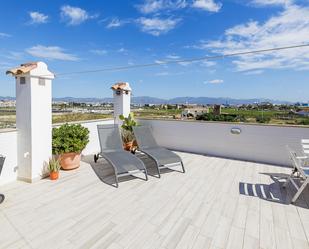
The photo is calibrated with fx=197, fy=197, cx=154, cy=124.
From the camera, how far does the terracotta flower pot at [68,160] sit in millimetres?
4539

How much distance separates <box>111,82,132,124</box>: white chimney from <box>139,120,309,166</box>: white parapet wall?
86 centimetres

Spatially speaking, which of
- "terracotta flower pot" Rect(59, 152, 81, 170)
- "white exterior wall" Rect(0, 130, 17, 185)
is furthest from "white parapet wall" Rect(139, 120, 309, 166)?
"white exterior wall" Rect(0, 130, 17, 185)

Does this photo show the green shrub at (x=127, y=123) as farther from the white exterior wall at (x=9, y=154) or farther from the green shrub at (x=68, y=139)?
the white exterior wall at (x=9, y=154)

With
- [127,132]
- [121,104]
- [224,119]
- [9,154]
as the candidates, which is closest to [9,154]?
[9,154]

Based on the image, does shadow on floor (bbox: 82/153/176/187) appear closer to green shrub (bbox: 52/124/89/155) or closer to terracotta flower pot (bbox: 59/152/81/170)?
terracotta flower pot (bbox: 59/152/81/170)

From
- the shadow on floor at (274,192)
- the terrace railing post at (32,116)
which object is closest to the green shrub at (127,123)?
the terrace railing post at (32,116)

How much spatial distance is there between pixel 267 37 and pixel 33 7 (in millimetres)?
9334

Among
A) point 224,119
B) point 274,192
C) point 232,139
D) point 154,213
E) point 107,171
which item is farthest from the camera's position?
point 224,119

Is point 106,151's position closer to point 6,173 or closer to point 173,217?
point 6,173

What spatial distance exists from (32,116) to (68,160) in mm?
1314

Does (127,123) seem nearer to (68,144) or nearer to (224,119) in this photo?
(68,144)

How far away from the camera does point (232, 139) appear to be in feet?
20.3

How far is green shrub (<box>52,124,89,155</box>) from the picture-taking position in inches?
175

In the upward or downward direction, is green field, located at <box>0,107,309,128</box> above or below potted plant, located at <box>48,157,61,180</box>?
above
